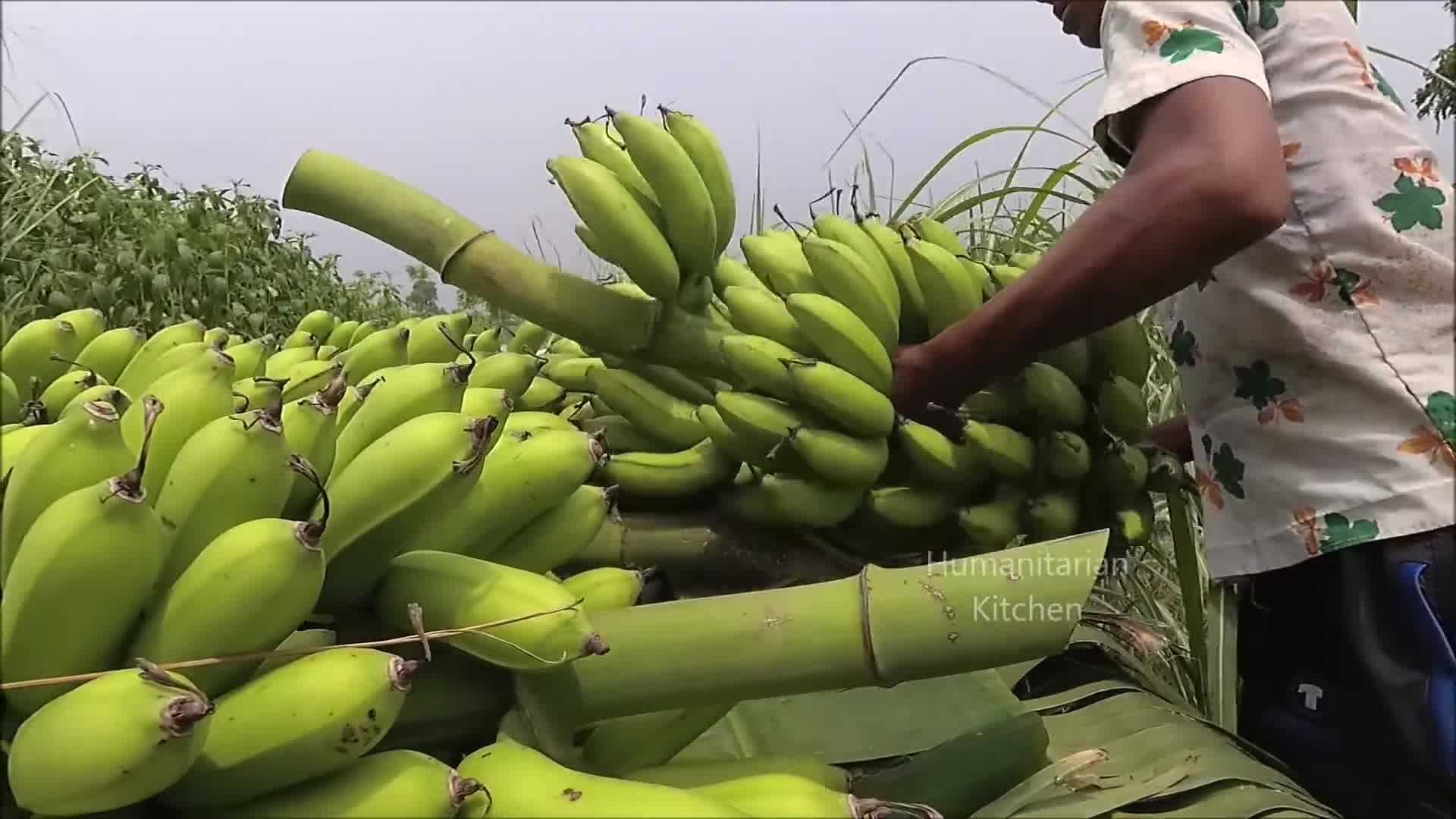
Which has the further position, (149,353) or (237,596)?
(149,353)

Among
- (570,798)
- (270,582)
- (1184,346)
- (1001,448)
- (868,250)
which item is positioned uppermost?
(868,250)

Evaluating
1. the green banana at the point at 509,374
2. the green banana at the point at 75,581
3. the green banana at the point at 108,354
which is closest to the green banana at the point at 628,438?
the green banana at the point at 509,374

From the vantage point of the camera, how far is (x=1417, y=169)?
79 centimetres

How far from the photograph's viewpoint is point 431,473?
1.81 feet

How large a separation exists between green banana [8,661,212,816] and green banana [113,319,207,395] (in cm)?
44

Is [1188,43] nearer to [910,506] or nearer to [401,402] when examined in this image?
[910,506]

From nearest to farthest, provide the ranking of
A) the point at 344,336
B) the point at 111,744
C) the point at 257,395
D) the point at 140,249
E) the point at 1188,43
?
1. the point at 111,744
2. the point at 257,395
3. the point at 1188,43
4. the point at 344,336
5. the point at 140,249

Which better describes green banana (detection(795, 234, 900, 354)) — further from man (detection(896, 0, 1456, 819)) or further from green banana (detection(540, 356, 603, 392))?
green banana (detection(540, 356, 603, 392))

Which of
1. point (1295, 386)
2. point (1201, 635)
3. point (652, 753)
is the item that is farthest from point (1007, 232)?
point (652, 753)

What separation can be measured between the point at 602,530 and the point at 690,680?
29 centimetres

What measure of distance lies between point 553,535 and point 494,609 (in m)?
0.13

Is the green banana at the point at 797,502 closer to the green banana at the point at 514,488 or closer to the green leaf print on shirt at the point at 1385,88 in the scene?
the green banana at the point at 514,488

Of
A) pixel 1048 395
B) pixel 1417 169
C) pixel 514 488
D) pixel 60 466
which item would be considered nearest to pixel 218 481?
pixel 60 466

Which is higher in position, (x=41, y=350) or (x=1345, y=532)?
(x=41, y=350)
